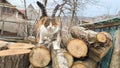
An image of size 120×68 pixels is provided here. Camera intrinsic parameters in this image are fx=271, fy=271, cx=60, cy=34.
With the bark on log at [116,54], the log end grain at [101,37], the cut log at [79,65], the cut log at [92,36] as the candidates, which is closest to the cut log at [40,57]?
the cut log at [79,65]

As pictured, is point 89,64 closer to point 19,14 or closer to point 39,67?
point 39,67

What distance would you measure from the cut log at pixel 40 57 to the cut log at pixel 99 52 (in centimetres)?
112

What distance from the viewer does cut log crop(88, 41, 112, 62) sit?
6.57 m

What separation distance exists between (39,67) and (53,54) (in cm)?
50

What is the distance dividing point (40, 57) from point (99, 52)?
143 cm

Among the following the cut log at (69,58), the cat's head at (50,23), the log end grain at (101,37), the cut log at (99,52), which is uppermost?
the cat's head at (50,23)

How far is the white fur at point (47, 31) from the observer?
22.5 feet

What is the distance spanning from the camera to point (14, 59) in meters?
6.75

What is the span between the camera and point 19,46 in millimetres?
7566

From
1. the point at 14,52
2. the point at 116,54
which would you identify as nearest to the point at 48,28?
the point at 14,52

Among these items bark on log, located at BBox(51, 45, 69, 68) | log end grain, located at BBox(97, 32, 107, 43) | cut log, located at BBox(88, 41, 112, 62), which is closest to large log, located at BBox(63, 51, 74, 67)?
bark on log, located at BBox(51, 45, 69, 68)

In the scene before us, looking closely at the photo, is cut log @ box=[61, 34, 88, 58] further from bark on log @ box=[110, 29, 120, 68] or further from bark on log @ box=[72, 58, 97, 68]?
bark on log @ box=[110, 29, 120, 68]

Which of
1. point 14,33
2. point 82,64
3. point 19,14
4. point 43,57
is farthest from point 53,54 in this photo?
point 19,14

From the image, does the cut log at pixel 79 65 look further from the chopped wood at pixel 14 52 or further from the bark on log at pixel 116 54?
the chopped wood at pixel 14 52
